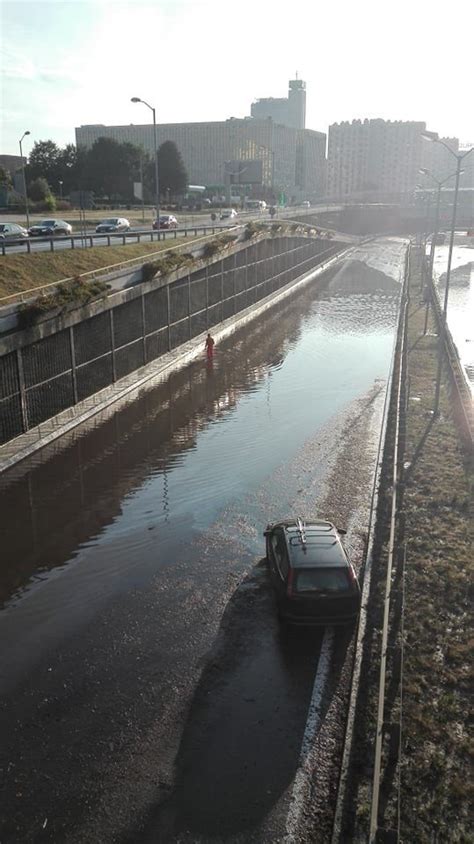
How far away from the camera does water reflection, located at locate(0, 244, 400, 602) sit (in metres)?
16.7

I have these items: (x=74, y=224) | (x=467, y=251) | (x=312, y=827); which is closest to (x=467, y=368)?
(x=312, y=827)

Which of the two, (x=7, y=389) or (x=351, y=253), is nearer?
(x=7, y=389)

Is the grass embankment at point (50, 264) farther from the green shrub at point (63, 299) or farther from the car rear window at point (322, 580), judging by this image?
the car rear window at point (322, 580)

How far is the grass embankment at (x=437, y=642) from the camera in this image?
353 inches

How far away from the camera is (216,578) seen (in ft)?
49.2

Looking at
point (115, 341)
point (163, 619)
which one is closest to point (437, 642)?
point (163, 619)

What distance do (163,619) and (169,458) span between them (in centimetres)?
938

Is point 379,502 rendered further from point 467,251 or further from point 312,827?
point 467,251

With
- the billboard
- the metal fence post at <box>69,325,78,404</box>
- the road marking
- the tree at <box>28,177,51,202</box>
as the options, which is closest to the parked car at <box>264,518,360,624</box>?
the road marking

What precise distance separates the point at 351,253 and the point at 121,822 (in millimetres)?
104374

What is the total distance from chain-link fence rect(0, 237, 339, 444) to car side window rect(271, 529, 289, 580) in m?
9.80

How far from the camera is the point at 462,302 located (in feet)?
208

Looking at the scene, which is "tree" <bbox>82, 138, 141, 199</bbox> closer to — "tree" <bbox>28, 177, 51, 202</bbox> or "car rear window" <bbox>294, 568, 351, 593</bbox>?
"tree" <bbox>28, 177, 51, 202</bbox>

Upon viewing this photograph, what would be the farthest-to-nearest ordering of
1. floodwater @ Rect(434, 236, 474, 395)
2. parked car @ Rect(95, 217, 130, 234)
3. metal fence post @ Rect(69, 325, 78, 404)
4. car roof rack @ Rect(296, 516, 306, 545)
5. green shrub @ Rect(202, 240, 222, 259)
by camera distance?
parked car @ Rect(95, 217, 130, 234) < green shrub @ Rect(202, 240, 222, 259) < floodwater @ Rect(434, 236, 474, 395) < metal fence post @ Rect(69, 325, 78, 404) < car roof rack @ Rect(296, 516, 306, 545)
